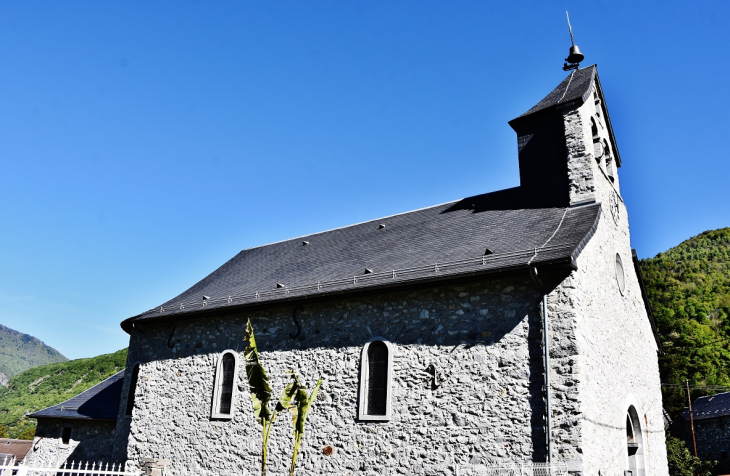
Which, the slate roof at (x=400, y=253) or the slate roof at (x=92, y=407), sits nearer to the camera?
the slate roof at (x=400, y=253)

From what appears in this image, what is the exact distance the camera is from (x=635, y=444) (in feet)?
37.9

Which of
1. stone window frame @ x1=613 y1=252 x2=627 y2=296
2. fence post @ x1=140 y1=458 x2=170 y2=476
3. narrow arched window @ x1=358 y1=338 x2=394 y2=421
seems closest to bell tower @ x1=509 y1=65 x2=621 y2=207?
stone window frame @ x1=613 y1=252 x2=627 y2=296

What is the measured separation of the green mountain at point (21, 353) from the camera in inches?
4975

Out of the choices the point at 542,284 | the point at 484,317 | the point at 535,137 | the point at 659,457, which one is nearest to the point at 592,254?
the point at 542,284

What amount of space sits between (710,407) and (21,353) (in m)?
159

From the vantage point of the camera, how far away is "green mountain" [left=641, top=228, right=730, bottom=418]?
112 ft

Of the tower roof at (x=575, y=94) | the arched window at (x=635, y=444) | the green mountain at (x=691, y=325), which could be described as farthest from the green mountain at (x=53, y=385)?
the arched window at (x=635, y=444)

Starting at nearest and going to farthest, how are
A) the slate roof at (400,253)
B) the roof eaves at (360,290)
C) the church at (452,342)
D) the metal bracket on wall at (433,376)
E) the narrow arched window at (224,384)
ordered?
1. the church at (452,342)
2. the roof eaves at (360,290)
3. the metal bracket on wall at (433,376)
4. the slate roof at (400,253)
5. the narrow arched window at (224,384)

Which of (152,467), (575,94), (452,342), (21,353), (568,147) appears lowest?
(152,467)

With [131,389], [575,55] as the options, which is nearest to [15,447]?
[131,389]

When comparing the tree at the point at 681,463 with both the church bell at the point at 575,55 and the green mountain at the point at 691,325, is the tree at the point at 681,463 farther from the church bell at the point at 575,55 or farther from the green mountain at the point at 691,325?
the church bell at the point at 575,55

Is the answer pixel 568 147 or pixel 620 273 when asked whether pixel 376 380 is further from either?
pixel 568 147

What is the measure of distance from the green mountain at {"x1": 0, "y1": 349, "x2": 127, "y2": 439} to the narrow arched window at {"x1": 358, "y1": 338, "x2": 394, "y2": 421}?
150 feet

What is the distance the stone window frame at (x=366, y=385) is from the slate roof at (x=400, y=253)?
1261 millimetres
